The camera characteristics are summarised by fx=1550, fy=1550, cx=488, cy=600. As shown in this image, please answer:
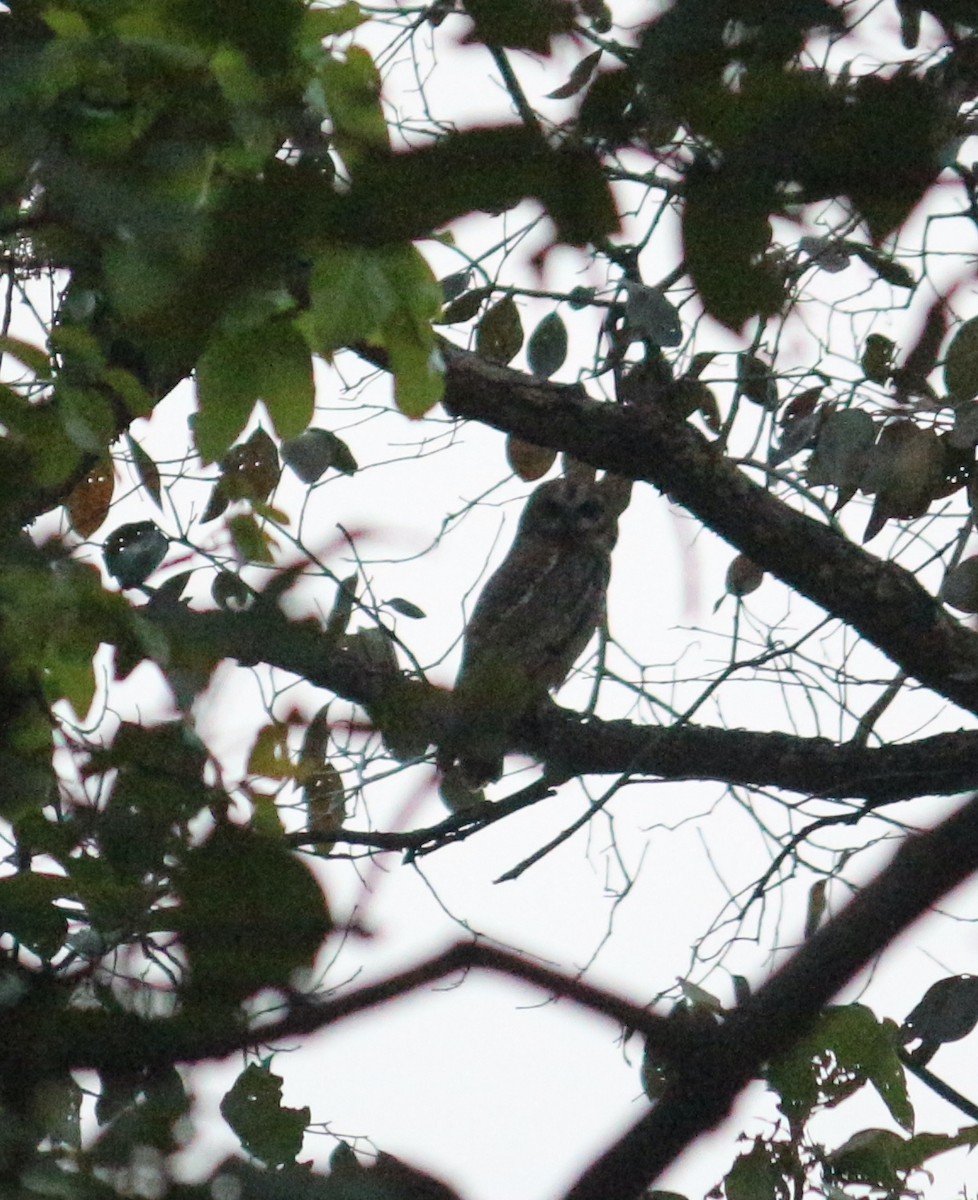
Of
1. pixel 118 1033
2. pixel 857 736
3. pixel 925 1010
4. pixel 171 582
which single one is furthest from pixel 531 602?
pixel 118 1033

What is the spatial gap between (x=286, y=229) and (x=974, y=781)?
2133mm

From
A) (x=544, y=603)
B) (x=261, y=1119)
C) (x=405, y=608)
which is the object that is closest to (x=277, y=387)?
(x=261, y=1119)

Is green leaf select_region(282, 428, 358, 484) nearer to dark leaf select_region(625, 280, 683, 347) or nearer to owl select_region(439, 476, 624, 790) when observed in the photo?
dark leaf select_region(625, 280, 683, 347)

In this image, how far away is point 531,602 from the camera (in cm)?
445

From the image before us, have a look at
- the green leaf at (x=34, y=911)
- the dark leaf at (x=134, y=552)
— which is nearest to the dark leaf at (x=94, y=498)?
the dark leaf at (x=134, y=552)

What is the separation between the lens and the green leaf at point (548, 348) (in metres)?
2.77

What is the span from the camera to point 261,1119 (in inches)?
31.0

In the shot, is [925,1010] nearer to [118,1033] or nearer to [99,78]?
[118,1033]

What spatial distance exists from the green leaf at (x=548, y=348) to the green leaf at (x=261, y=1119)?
208 centimetres

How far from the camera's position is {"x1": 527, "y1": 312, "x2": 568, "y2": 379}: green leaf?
2766 millimetres

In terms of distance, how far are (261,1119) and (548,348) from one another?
213cm

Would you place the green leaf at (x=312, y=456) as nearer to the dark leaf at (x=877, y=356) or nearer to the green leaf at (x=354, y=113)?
the dark leaf at (x=877, y=356)

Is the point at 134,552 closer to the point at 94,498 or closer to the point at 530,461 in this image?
the point at 94,498

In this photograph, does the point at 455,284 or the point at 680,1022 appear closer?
the point at 680,1022
